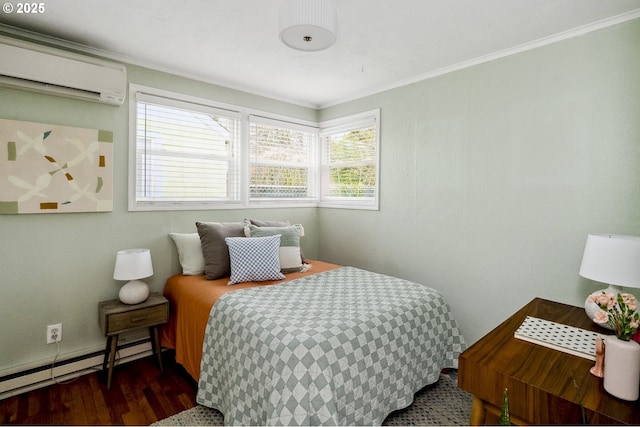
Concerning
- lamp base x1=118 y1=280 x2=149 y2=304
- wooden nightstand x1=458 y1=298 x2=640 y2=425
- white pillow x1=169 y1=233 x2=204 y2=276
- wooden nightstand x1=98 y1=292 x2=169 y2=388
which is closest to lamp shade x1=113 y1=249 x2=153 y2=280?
lamp base x1=118 y1=280 x2=149 y2=304

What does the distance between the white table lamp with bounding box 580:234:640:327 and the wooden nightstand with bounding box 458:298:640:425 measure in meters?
0.54

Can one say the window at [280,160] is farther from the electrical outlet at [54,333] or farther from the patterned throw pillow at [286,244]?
the electrical outlet at [54,333]

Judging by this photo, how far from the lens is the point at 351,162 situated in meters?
3.84

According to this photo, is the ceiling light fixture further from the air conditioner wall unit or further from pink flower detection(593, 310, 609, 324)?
pink flower detection(593, 310, 609, 324)

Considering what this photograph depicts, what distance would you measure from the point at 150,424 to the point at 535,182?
117 inches

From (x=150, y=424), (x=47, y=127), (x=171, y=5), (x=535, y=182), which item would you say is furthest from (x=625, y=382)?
(x=47, y=127)

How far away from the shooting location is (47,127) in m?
2.38

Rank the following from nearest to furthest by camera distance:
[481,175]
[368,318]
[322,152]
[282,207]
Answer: [368,318]
[481,175]
[282,207]
[322,152]

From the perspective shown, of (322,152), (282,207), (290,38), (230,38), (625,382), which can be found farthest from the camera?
(322,152)

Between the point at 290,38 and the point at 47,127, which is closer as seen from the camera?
the point at 290,38

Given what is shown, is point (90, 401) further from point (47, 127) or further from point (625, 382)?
point (625, 382)

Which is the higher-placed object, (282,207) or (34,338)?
(282,207)

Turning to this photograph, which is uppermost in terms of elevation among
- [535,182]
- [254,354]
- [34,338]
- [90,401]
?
[535,182]

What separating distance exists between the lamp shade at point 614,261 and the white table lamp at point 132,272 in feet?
9.37
